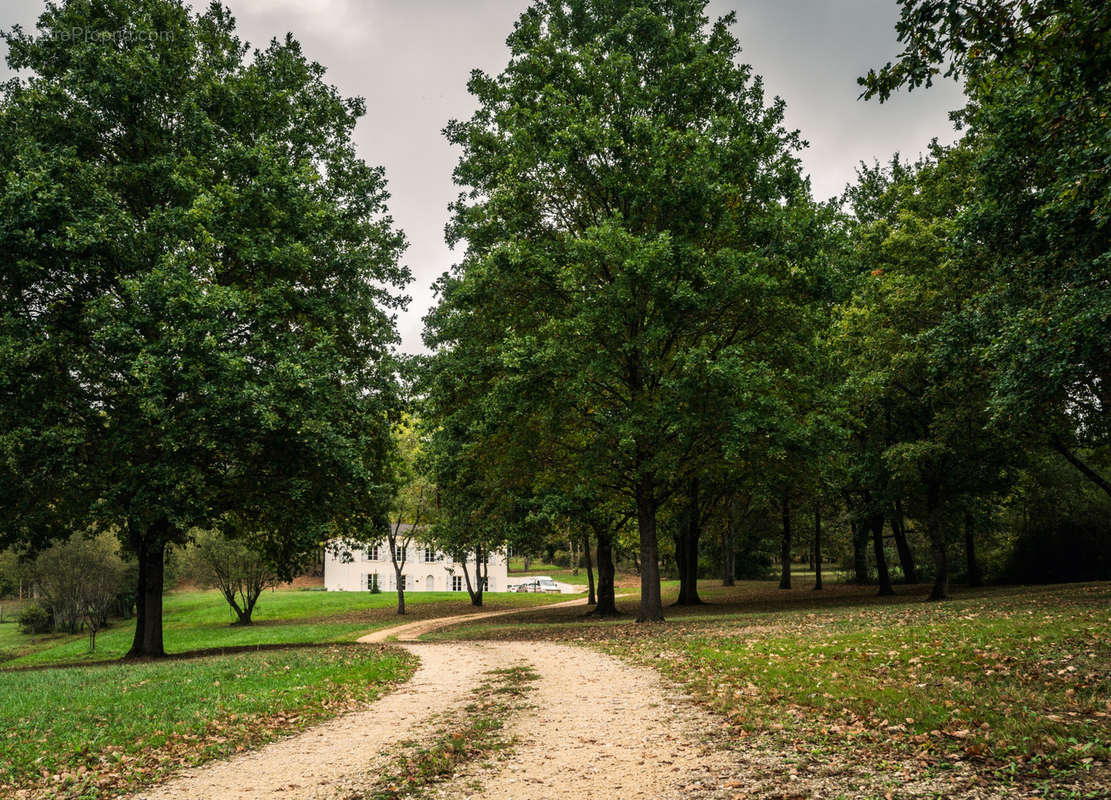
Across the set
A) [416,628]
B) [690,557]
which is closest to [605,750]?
[416,628]

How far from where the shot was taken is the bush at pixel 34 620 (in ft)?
129

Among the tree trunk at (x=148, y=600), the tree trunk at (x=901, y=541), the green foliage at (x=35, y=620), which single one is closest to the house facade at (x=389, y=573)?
the green foliage at (x=35, y=620)

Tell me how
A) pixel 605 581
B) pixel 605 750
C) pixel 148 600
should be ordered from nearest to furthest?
pixel 605 750
pixel 148 600
pixel 605 581

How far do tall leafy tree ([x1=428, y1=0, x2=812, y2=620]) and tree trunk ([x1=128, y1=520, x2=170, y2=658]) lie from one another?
9.48 m

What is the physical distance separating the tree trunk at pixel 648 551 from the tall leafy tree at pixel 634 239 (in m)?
0.06

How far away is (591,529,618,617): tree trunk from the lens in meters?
25.8

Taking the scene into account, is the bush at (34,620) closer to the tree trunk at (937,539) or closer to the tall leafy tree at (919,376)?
the tall leafy tree at (919,376)

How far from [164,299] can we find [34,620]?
37.7 metres

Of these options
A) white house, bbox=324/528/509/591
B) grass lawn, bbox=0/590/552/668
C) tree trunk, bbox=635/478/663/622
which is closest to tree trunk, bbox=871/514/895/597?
tree trunk, bbox=635/478/663/622

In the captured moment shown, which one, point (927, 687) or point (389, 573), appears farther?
point (389, 573)

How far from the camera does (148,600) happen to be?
17.7m

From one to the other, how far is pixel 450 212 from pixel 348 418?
9.35m

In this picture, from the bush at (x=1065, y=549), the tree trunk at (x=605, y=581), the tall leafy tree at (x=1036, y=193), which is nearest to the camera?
the tall leafy tree at (x=1036, y=193)

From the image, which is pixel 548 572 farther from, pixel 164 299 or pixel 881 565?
pixel 164 299
